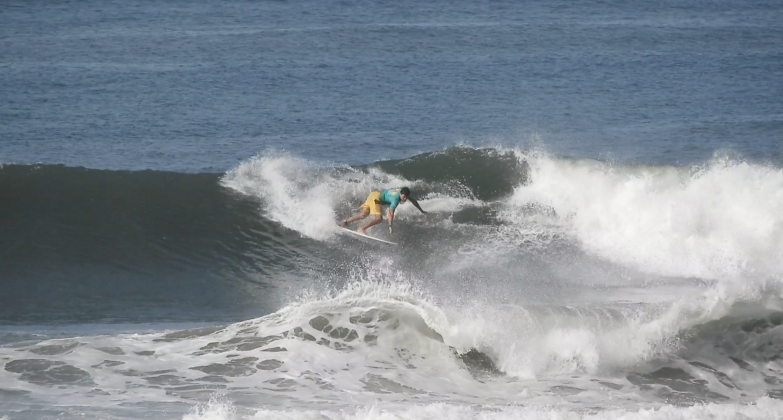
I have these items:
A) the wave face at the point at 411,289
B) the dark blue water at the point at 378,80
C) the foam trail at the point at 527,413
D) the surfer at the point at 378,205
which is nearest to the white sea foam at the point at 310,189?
the wave face at the point at 411,289

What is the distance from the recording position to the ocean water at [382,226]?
1031cm

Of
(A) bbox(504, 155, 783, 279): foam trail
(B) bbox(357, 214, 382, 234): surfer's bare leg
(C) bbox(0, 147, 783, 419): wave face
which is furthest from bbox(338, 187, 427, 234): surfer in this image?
(A) bbox(504, 155, 783, 279): foam trail

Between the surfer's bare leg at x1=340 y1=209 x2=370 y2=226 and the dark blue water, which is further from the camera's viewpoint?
the dark blue water

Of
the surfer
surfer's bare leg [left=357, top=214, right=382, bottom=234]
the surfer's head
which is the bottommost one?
surfer's bare leg [left=357, top=214, right=382, bottom=234]

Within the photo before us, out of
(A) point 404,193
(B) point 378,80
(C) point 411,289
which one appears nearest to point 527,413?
(C) point 411,289

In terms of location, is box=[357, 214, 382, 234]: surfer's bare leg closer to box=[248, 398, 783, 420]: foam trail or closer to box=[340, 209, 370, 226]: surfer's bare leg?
box=[340, 209, 370, 226]: surfer's bare leg

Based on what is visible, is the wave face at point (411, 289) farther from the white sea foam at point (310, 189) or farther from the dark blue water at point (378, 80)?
the dark blue water at point (378, 80)

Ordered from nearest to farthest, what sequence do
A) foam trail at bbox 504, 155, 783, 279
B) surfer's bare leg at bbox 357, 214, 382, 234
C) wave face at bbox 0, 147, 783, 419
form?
wave face at bbox 0, 147, 783, 419, foam trail at bbox 504, 155, 783, 279, surfer's bare leg at bbox 357, 214, 382, 234

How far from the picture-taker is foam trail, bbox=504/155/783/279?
48.3ft

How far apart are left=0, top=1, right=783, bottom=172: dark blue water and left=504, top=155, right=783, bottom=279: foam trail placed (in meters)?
2.57

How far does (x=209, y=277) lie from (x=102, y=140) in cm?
706

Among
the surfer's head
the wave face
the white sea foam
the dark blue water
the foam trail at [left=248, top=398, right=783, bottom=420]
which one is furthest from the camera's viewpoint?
the dark blue water

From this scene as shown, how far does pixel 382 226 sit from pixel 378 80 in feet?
33.8

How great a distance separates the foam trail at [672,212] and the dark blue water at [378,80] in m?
2.57
